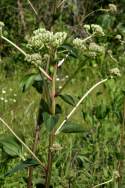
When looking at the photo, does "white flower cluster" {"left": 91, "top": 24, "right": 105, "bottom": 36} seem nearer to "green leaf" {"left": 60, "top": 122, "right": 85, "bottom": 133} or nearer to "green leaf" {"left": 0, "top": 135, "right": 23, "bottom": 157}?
"green leaf" {"left": 60, "top": 122, "right": 85, "bottom": 133}

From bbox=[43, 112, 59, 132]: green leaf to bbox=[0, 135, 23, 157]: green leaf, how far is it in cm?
35

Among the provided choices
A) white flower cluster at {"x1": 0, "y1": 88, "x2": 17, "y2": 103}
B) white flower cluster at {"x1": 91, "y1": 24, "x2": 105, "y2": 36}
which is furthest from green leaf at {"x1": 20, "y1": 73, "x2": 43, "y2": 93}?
white flower cluster at {"x1": 0, "y1": 88, "x2": 17, "y2": 103}

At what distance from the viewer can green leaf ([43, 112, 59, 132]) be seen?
2.16 meters

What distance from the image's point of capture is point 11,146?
252 cm

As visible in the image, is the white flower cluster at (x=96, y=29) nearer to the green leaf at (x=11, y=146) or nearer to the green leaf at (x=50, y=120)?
the green leaf at (x=50, y=120)

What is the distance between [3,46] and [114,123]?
2.96m

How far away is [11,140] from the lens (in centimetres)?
253

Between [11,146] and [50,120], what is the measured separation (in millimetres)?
405

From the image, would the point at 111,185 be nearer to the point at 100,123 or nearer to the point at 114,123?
the point at 100,123

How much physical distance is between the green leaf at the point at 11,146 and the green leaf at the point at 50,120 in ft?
1.16

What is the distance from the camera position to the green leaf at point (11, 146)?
8.22 ft

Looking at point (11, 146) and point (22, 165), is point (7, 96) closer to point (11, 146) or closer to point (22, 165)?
point (11, 146)

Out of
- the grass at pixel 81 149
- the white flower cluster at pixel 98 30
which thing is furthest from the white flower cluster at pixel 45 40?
the grass at pixel 81 149

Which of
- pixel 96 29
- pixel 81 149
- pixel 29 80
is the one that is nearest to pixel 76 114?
pixel 81 149
